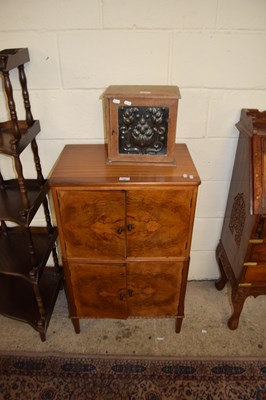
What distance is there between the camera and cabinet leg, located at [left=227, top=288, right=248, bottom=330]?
167cm

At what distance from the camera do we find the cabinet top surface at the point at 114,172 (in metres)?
1.29

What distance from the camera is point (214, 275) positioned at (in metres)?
2.21

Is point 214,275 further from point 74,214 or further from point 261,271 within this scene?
point 74,214

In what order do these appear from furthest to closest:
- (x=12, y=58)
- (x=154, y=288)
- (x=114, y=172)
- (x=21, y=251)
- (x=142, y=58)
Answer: (x=21, y=251) < (x=154, y=288) < (x=142, y=58) < (x=114, y=172) < (x=12, y=58)

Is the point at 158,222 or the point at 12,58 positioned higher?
the point at 12,58

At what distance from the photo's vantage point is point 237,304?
5.63ft

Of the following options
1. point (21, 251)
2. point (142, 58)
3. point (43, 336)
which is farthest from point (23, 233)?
point (142, 58)

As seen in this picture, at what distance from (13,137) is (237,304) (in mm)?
1526

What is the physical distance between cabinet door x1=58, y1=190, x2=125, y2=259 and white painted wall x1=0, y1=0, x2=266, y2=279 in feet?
1.60

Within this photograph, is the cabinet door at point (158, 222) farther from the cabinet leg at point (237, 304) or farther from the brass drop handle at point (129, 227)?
the cabinet leg at point (237, 304)

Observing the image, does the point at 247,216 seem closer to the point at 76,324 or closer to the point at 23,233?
the point at 76,324

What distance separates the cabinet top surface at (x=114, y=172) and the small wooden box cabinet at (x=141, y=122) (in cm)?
5

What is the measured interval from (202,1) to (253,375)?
1944 millimetres

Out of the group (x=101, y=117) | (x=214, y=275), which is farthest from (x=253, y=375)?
(x=101, y=117)
